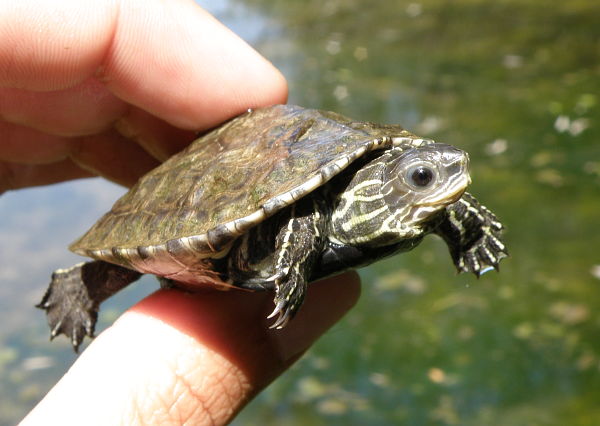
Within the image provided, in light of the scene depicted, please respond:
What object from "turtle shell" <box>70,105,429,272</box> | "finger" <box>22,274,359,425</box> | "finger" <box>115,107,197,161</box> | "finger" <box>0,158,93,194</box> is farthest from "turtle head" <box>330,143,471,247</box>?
"finger" <box>0,158,93,194</box>

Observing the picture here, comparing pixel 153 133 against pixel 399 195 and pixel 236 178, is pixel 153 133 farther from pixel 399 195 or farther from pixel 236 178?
pixel 399 195

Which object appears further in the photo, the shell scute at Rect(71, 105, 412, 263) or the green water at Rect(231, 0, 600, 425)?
the green water at Rect(231, 0, 600, 425)

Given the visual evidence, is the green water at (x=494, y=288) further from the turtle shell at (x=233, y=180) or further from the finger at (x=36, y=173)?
the turtle shell at (x=233, y=180)

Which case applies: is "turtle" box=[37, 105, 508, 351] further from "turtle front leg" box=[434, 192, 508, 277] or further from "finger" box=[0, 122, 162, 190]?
"finger" box=[0, 122, 162, 190]

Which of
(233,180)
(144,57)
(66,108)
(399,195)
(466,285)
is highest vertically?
(144,57)

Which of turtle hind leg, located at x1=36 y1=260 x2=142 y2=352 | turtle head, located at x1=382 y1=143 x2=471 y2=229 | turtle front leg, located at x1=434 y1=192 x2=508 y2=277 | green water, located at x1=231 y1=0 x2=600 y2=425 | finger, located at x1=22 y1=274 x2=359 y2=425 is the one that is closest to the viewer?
turtle head, located at x1=382 y1=143 x2=471 y2=229

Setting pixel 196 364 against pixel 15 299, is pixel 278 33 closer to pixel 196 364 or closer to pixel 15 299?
pixel 15 299

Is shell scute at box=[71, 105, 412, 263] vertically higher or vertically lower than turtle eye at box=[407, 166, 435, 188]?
higher

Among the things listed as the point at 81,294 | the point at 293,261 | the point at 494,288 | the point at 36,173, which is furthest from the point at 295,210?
the point at 494,288
